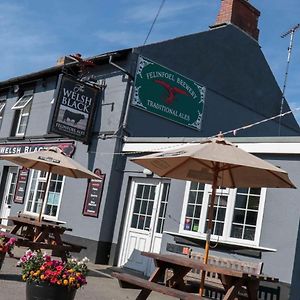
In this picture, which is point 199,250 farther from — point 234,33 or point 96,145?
point 234,33

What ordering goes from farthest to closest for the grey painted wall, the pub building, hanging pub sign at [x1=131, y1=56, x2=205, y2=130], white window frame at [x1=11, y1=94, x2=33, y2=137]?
white window frame at [x1=11, y1=94, x2=33, y2=137] → the grey painted wall → hanging pub sign at [x1=131, y1=56, x2=205, y2=130] → the pub building

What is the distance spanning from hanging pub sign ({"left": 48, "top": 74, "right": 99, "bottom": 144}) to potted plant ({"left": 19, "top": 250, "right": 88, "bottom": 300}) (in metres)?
7.24

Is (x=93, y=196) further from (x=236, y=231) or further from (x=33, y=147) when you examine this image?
(x=236, y=231)

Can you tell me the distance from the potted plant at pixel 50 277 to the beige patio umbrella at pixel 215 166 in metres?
1.59

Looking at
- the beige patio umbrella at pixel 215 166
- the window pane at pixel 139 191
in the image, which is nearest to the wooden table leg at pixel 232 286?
the beige patio umbrella at pixel 215 166

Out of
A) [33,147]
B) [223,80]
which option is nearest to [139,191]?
[33,147]

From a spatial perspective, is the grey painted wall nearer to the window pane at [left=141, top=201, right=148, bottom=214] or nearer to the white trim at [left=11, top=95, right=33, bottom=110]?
the window pane at [left=141, top=201, right=148, bottom=214]

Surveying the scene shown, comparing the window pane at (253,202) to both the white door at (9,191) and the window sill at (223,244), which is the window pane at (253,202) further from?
the white door at (9,191)

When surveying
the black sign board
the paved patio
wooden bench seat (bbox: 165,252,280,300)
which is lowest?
the paved patio

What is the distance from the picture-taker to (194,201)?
11125 millimetres

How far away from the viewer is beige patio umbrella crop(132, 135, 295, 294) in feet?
19.8

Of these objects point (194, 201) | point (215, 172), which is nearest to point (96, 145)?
point (194, 201)

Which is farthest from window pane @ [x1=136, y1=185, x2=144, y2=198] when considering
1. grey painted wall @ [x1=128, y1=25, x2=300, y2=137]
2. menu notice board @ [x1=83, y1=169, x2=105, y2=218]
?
grey painted wall @ [x1=128, y1=25, x2=300, y2=137]

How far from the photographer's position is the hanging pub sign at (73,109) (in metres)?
13.5
